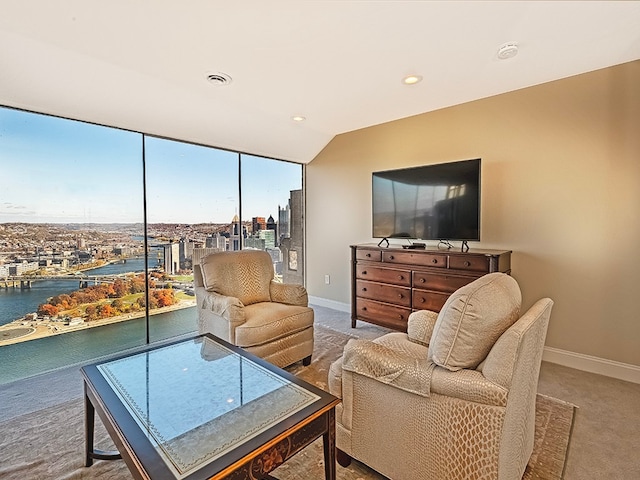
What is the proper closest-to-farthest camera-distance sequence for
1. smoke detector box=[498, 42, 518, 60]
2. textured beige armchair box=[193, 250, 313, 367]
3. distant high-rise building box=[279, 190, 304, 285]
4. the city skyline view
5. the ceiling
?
the ceiling, smoke detector box=[498, 42, 518, 60], textured beige armchair box=[193, 250, 313, 367], the city skyline view, distant high-rise building box=[279, 190, 304, 285]

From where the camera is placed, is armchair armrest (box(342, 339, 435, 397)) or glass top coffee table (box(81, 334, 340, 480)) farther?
armchair armrest (box(342, 339, 435, 397))

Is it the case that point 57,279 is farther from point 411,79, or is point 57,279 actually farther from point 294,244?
point 411,79

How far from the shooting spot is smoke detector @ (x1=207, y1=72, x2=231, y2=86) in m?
2.57

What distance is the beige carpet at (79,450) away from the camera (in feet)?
5.24

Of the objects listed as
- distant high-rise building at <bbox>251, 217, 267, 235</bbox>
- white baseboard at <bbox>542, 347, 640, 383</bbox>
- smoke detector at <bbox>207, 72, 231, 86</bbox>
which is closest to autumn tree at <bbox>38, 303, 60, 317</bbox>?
distant high-rise building at <bbox>251, 217, 267, 235</bbox>

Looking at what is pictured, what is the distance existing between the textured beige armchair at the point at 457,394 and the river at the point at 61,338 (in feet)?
8.87

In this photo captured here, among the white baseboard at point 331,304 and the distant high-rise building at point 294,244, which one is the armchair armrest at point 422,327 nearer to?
the white baseboard at point 331,304

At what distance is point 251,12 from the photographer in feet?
5.98

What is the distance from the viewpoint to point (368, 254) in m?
3.60

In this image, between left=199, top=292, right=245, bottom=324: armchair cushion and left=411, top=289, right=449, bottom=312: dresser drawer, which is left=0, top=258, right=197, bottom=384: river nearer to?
left=199, top=292, right=245, bottom=324: armchair cushion

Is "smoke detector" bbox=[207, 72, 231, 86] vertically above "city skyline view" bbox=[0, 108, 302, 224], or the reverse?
"smoke detector" bbox=[207, 72, 231, 86]

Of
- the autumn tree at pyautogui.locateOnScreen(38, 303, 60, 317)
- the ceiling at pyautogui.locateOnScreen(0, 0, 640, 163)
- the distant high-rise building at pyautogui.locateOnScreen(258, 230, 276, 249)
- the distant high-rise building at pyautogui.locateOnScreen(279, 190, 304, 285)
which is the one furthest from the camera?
the distant high-rise building at pyautogui.locateOnScreen(279, 190, 304, 285)

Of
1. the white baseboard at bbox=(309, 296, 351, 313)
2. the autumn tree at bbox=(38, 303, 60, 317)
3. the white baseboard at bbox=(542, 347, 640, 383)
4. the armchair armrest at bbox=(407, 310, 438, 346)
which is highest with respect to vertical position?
the armchair armrest at bbox=(407, 310, 438, 346)

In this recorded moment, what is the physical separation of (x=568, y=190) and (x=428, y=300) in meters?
1.54
